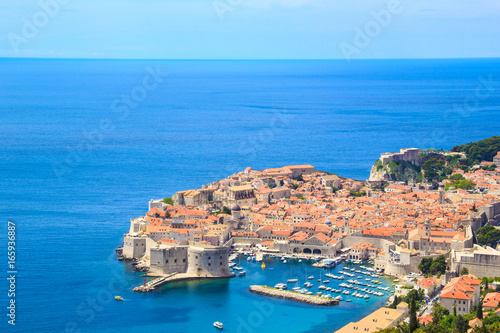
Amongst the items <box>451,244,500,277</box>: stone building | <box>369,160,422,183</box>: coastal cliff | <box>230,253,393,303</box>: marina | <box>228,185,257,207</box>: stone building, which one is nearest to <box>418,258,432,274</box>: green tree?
<box>451,244,500,277</box>: stone building

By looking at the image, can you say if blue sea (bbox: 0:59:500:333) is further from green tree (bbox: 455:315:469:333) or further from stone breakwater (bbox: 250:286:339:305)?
green tree (bbox: 455:315:469:333)

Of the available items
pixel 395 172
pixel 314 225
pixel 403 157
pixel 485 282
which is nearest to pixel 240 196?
pixel 314 225

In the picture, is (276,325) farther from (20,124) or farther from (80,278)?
(20,124)

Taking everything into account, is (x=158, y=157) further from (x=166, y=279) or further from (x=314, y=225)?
(x=166, y=279)

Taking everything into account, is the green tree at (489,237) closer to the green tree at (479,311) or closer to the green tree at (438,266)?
the green tree at (438,266)

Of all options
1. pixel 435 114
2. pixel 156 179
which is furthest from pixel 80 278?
pixel 435 114

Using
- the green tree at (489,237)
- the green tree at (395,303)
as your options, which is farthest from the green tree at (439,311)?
the green tree at (489,237)
